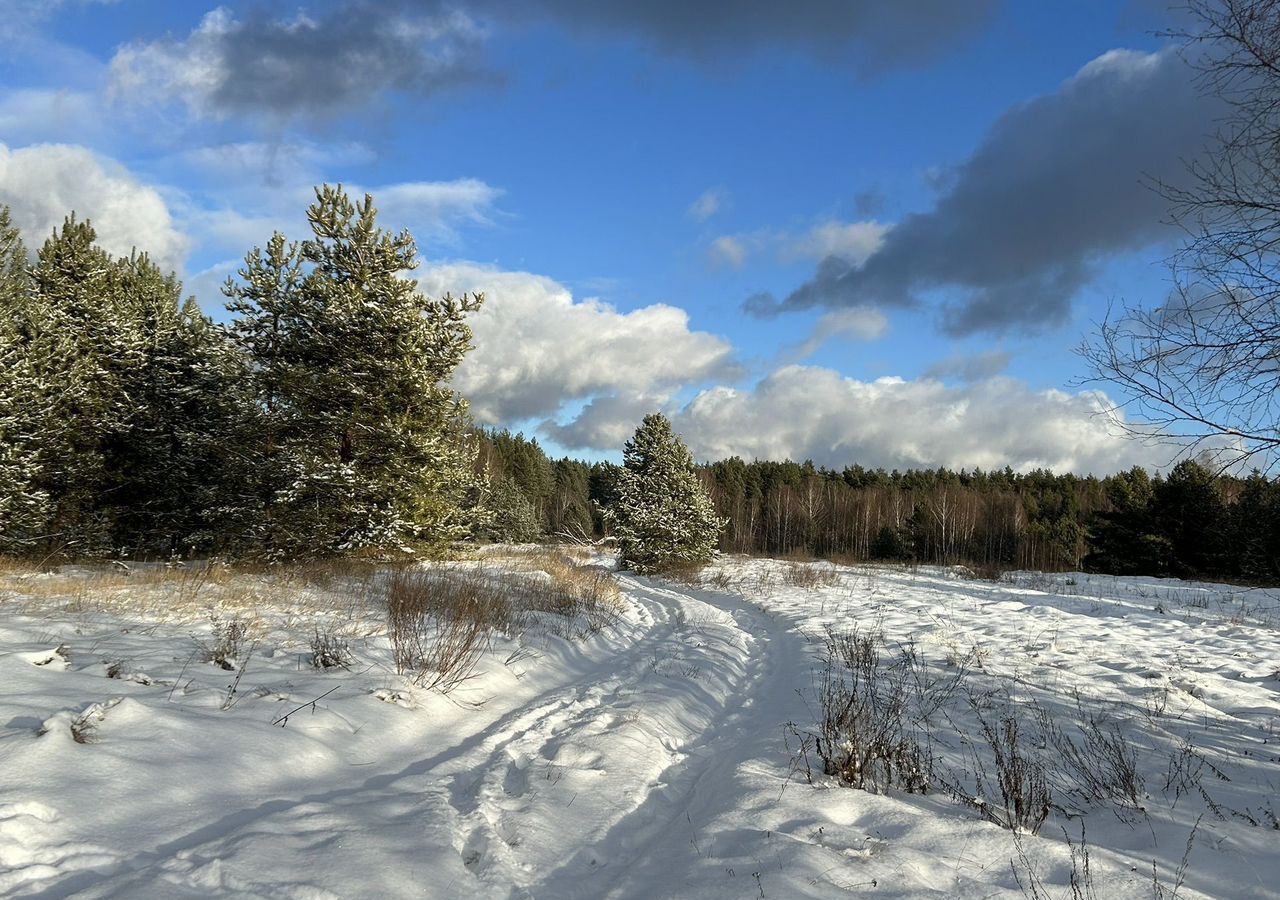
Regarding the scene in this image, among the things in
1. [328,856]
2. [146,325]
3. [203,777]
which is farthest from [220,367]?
[328,856]

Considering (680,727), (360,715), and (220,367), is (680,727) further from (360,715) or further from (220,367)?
(220,367)

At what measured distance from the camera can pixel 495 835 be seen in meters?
3.23

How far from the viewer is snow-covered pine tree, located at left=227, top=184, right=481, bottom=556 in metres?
13.9

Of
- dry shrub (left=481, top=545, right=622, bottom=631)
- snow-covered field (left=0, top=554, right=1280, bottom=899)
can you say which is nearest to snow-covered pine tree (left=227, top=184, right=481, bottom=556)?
dry shrub (left=481, top=545, right=622, bottom=631)

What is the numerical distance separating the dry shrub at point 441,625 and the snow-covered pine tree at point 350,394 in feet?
12.0

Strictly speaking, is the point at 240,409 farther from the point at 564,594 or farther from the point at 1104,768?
the point at 1104,768

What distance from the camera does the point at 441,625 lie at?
7.55 m

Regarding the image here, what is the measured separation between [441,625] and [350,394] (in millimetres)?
8501

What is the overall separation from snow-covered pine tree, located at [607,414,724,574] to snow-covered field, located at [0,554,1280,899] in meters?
16.1

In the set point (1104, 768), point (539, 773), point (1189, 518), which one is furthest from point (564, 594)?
point (1189, 518)

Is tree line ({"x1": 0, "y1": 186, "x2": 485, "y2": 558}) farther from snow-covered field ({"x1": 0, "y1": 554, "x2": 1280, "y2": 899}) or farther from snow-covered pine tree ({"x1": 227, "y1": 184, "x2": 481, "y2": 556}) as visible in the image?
snow-covered field ({"x1": 0, "y1": 554, "x2": 1280, "y2": 899})

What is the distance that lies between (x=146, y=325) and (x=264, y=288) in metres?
6.21

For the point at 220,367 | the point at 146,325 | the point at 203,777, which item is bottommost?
the point at 203,777

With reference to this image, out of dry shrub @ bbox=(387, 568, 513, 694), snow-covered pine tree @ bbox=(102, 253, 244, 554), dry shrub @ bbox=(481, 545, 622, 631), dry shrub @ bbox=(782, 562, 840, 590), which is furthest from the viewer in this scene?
dry shrub @ bbox=(782, 562, 840, 590)
